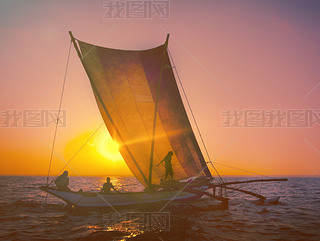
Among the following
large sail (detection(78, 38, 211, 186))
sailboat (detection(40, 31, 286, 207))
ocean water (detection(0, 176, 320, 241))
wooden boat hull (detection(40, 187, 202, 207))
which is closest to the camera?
ocean water (detection(0, 176, 320, 241))

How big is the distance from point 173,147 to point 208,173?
4976 millimetres

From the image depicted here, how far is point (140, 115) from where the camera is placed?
684 inches

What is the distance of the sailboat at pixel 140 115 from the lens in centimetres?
1658

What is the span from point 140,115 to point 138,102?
0.99m

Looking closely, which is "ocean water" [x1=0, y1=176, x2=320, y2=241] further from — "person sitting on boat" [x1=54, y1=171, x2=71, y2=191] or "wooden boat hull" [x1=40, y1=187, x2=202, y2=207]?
"person sitting on boat" [x1=54, y1=171, x2=71, y2=191]

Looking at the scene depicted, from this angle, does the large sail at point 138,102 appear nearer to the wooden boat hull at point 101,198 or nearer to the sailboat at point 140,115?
the sailboat at point 140,115

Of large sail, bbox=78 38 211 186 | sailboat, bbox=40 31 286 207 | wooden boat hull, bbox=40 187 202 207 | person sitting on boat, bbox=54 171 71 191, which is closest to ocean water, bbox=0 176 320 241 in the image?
wooden boat hull, bbox=40 187 202 207

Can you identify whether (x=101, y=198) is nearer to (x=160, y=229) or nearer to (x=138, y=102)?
(x=160, y=229)

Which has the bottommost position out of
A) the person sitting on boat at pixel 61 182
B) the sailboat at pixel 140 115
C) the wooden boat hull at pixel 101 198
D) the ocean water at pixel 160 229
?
the ocean water at pixel 160 229

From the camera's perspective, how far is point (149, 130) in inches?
693

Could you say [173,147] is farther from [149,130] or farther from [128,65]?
[128,65]

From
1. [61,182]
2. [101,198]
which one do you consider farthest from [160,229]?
[61,182]

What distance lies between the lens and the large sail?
16.9 m

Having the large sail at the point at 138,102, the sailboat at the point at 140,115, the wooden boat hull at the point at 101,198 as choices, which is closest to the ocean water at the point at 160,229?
the wooden boat hull at the point at 101,198
